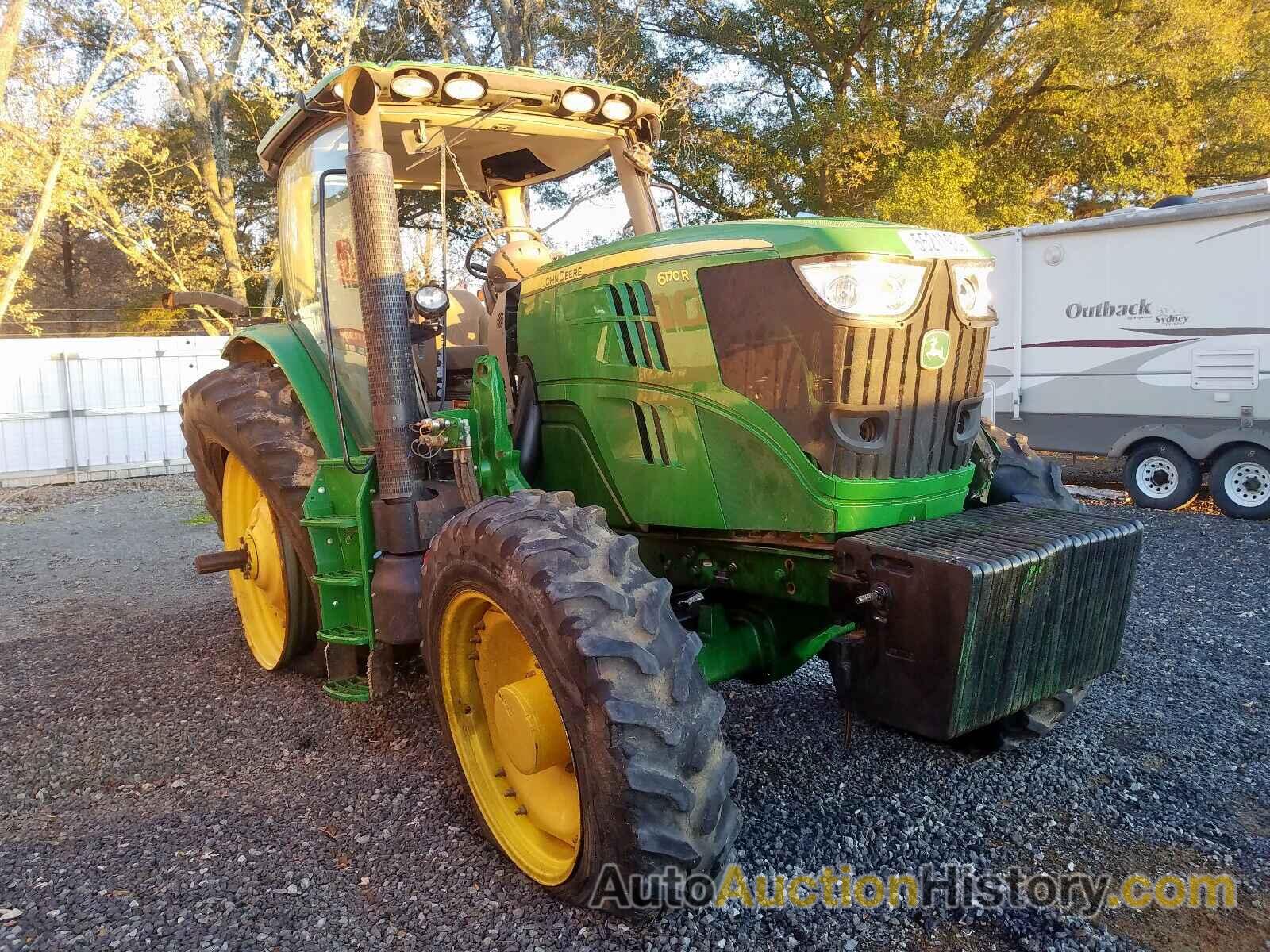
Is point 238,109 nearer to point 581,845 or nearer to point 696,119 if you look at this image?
point 696,119

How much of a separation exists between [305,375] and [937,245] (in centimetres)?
264

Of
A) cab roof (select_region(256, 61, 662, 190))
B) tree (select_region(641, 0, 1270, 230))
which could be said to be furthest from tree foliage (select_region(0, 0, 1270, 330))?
cab roof (select_region(256, 61, 662, 190))

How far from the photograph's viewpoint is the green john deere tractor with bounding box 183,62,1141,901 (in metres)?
2.42

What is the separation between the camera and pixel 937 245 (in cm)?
283

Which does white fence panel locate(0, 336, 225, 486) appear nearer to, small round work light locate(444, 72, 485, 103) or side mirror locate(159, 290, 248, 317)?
side mirror locate(159, 290, 248, 317)

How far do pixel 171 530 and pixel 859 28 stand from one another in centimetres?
1297

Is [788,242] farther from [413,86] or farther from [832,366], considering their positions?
[413,86]

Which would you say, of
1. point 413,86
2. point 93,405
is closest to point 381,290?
point 413,86

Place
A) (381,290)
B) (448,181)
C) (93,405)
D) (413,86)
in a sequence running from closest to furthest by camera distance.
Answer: (381,290) → (413,86) → (448,181) → (93,405)

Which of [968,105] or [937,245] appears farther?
[968,105]

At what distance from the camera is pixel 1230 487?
8.83m

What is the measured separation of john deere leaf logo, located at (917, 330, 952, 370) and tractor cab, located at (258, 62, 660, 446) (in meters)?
1.67

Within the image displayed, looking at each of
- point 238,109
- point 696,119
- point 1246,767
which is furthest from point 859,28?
point 1246,767

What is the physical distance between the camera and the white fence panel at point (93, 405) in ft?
40.4
